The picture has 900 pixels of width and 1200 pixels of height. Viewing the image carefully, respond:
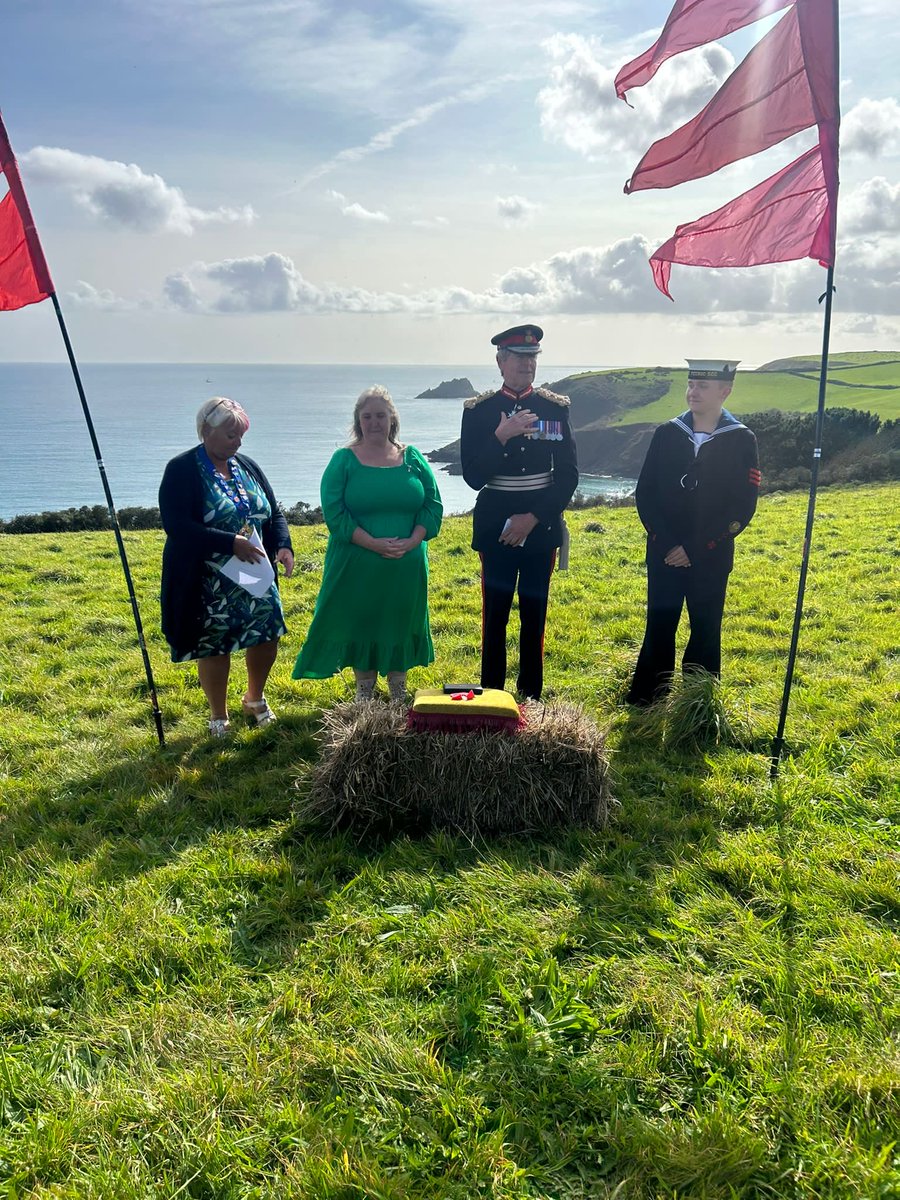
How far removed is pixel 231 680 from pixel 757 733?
4410 mm

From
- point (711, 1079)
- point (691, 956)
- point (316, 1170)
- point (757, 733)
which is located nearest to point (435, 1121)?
point (316, 1170)

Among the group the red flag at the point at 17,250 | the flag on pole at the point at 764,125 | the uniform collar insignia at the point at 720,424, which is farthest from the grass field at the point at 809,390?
the red flag at the point at 17,250

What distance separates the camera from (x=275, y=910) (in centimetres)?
333

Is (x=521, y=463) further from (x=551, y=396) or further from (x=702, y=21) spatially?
(x=702, y=21)

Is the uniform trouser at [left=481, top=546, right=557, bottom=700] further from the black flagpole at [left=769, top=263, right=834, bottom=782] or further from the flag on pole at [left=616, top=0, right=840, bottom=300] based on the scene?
the flag on pole at [left=616, top=0, right=840, bottom=300]

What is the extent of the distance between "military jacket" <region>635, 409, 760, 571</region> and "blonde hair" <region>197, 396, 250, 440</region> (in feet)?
9.63

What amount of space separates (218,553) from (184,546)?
221 mm

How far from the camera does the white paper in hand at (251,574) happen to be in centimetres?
491

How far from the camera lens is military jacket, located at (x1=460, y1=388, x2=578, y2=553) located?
5076mm

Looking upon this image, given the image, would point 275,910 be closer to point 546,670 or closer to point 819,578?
point 546,670

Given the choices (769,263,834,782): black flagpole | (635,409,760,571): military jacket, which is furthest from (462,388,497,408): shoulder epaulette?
Answer: (769,263,834,782): black flagpole

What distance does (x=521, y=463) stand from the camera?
16.8ft

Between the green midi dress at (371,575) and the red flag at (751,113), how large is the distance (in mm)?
2528

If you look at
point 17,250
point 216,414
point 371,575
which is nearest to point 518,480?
point 371,575
